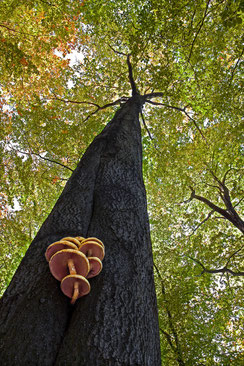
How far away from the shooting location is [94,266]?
148 cm

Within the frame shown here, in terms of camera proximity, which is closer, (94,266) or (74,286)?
(74,286)

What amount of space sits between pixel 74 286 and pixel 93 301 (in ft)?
0.51

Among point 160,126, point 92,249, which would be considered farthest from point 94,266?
point 160,126

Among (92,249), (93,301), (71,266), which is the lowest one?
(93,301)

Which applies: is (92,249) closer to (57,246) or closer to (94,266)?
(94,266)

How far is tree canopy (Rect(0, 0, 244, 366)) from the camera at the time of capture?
6.14 m

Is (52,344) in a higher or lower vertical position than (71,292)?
lower

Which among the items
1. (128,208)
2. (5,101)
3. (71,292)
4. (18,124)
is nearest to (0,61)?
(18,124)

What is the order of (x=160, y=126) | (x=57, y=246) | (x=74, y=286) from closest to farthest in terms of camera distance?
(x=74, y=286) → (x=57, y=246) → (x=160, y=126)

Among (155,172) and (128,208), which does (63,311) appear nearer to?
(128,208)

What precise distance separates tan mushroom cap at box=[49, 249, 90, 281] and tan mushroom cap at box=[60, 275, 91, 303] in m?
0.08

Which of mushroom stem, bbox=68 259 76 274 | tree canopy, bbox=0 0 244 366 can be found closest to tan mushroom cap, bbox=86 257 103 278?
mushroom stem, bbox=68 259 76 274

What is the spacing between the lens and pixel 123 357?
1.14 meters

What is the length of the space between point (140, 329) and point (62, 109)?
8.32 metres
